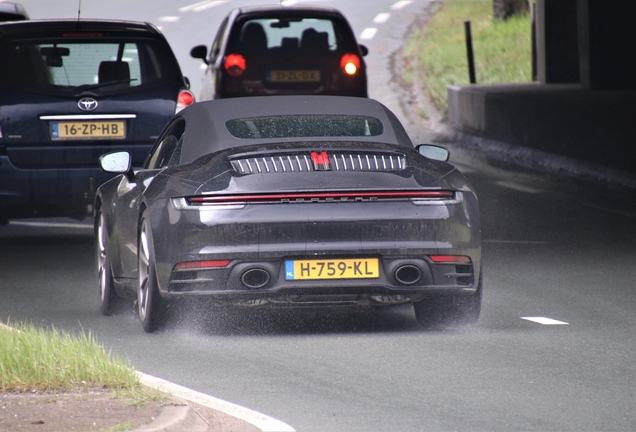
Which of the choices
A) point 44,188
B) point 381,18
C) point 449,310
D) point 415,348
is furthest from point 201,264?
point 381,18

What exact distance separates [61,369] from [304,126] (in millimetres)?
2825

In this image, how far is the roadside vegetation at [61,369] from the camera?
629 cm

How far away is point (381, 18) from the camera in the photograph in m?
41.8

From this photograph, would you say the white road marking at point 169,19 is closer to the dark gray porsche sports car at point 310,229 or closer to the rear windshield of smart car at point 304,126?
the rear windshield of smart car at point 304,126

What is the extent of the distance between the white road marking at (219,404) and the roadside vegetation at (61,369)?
0.47 ft

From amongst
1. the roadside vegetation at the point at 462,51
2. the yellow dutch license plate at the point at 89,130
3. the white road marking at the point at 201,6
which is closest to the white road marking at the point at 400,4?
the roadside vegetation at the point at 462,51

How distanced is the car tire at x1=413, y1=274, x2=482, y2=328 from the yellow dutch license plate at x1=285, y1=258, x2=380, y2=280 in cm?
60

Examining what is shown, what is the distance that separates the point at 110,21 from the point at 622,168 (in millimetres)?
7267

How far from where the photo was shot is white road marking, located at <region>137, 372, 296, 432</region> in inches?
233

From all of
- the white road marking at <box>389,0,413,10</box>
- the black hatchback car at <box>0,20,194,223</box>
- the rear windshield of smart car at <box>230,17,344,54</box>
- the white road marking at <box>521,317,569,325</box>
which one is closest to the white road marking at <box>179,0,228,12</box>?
the white road marking at <box>389,0,413,10</box>

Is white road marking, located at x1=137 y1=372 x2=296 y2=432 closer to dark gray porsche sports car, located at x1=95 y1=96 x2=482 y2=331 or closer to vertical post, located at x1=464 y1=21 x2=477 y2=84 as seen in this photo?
dark gray porsche sports car, located at x1=95 y1=96 x2=482 y2=331

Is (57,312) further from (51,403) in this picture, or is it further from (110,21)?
(110,21)

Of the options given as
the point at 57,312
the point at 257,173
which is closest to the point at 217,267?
the point at 257,173

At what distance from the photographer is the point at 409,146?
874 cm
